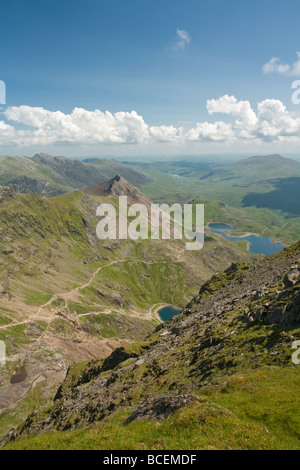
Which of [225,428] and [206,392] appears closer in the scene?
[225,428]

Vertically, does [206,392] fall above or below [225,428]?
below

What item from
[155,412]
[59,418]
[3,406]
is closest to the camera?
[155,412]

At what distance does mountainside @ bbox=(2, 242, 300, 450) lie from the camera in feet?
79.4

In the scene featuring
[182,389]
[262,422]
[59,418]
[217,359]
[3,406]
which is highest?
[262,422]

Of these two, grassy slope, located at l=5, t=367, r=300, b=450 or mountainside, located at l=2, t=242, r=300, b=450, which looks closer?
grassy slope, located at l=5, t=367, r=300, b=450

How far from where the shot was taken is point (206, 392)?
35438mm

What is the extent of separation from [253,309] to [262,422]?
34608 millimetres

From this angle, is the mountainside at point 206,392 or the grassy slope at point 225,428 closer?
the grassy slope at point 225,428

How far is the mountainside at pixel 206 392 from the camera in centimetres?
2419

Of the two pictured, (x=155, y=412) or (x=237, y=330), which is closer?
(x=155, y=412)
